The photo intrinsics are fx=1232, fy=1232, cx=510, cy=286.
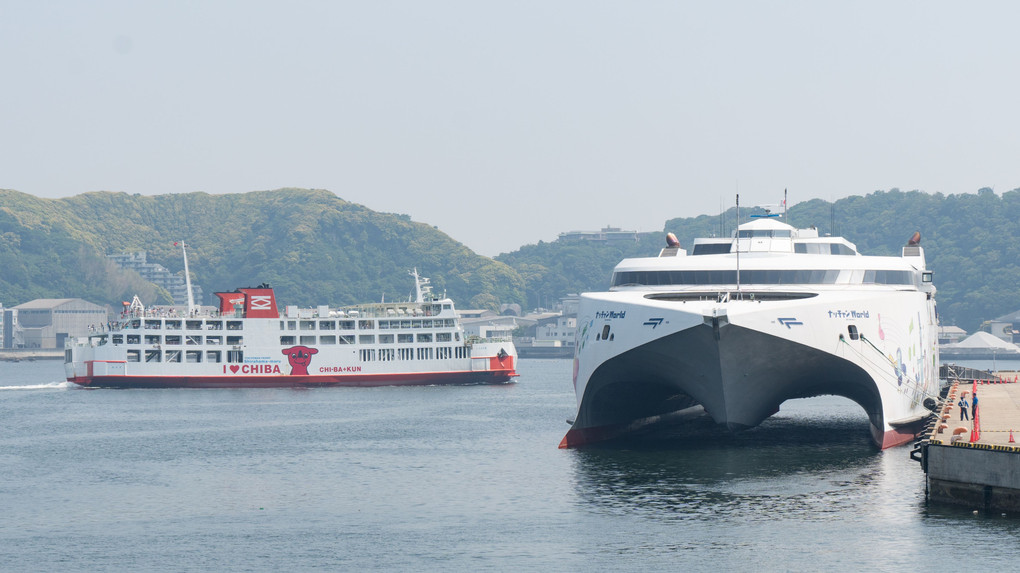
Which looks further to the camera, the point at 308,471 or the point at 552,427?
the point at 552,427

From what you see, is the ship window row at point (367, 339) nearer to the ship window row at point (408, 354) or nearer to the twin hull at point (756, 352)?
the ship window row at point (408, 354)

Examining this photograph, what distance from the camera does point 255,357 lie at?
102812mm

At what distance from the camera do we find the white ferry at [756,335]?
38.8m

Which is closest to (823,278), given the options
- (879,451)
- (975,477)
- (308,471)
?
(879,451)

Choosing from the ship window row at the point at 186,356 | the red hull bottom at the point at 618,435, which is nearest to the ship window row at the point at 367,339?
the ship window row at the point at 186,356

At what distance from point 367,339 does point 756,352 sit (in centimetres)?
6875

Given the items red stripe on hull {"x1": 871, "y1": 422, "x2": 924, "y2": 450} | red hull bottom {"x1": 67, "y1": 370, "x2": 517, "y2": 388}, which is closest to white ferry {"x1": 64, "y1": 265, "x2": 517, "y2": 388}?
red hull bottom {"x1": 67, "y1": 370, "x2": 517, "y2": 388}

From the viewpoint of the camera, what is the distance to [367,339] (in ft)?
345

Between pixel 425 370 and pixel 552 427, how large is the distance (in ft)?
151

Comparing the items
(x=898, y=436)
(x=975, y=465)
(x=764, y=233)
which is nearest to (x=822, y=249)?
(x=764, y=233)

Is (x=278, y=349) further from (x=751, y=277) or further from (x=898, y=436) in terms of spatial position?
(x=898, y=436)

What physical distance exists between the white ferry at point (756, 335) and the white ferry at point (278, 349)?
189 feet

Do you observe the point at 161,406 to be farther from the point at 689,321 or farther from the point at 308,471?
the point at 689,321

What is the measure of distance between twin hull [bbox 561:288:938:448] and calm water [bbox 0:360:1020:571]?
7.00ft
